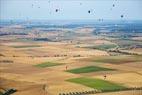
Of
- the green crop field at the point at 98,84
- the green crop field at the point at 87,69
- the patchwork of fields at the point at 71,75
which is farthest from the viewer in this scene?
the green crop field at the point at 87,69

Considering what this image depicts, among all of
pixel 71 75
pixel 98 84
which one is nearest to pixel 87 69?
pixel 71 75

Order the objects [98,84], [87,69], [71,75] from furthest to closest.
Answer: [87,69] < [71,75] < [98,84]

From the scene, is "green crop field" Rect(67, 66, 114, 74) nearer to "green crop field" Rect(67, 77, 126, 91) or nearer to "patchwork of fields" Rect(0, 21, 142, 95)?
"patchwork of fields" Rect(0, 21, 142, 95)

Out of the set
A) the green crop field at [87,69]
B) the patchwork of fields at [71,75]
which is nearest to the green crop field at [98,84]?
the patchwork of fields at [71,75]

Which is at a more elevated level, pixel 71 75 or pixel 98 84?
pixel 98 84

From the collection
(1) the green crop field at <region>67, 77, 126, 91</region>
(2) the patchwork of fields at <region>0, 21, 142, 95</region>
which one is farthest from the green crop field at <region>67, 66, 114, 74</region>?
(1) the green crop field at <region>67, 77, 126, 91</region>

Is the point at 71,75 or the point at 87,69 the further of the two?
the point at 87,69

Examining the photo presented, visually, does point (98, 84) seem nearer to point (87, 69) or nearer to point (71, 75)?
point (71, 75)

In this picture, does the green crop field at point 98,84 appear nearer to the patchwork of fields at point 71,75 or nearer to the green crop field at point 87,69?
the patchwork of fields at point 71,75
